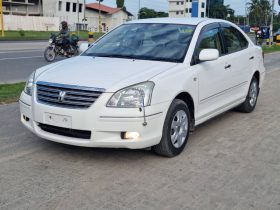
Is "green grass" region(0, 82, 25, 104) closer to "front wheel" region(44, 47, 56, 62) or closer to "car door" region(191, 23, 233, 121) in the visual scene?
"car door" region(191, 23, 233, 121)

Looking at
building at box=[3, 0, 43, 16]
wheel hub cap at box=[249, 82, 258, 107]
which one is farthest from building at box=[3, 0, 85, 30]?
wheel hub cap at box=[249, 82, 258, 107]

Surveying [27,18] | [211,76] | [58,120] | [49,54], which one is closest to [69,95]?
[58,120]

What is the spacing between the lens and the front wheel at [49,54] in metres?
16.4

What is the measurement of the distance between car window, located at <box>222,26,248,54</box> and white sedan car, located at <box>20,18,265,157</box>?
0.22 ft

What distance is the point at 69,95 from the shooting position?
4.52 m

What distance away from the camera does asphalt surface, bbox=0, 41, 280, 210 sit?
384cm

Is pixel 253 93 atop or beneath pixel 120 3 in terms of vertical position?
beneath

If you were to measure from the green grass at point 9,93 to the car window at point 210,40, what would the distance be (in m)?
3.97

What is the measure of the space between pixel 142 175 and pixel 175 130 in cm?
83

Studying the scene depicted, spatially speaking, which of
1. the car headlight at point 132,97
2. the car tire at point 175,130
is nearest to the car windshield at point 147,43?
the car tire at point 175,130

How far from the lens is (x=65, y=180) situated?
168 inches

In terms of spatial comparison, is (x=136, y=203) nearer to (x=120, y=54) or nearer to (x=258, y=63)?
(x=120, y=54)

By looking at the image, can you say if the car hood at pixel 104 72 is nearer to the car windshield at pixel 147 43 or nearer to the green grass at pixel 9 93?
the car windshield at pixel 147 43

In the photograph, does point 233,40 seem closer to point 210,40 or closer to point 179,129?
point 210,40
